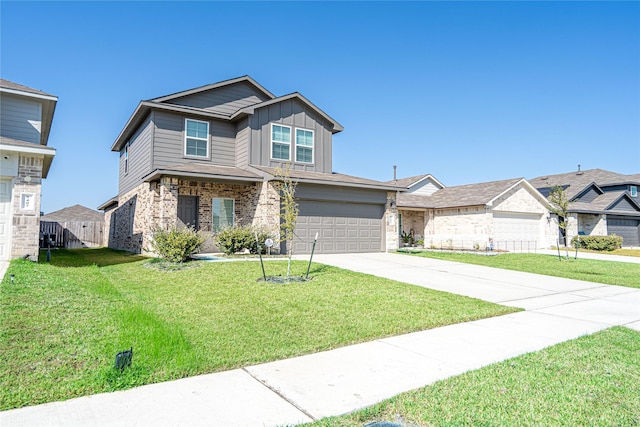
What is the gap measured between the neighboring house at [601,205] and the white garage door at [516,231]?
3.23 meters

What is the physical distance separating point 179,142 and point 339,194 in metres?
7.20

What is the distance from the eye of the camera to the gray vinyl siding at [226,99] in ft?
53.9

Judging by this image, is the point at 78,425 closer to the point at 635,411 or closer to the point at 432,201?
the point at 635,411

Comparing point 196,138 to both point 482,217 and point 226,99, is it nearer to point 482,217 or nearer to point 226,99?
point 226,99

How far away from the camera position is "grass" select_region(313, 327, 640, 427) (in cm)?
296

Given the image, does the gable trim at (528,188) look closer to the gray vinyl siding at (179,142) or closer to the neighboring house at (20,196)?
the gray vinyl siding at (179,142)

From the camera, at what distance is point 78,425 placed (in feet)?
9.11

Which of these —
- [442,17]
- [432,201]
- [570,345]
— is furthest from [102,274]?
[432,201]

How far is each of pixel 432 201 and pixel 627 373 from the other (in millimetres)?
22589

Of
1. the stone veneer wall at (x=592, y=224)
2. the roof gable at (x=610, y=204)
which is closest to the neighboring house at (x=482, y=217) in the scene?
the roof gable at (x=610, y=204)

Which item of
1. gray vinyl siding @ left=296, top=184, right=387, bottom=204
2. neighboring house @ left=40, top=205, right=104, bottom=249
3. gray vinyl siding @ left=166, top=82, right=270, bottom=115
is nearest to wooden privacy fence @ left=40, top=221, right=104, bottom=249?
neighboring house @ left=40, top=205, right=104, bottom=249

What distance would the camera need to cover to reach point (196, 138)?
16.4 metres

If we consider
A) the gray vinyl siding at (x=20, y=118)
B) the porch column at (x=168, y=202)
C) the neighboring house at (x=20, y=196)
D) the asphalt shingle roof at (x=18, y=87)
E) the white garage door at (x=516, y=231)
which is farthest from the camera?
the white garage door at (x=516, y=231)

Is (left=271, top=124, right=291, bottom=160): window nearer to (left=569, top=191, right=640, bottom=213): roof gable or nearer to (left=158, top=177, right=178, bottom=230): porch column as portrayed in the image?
(left=158, top=177, right=178, bottom=230): porch column
